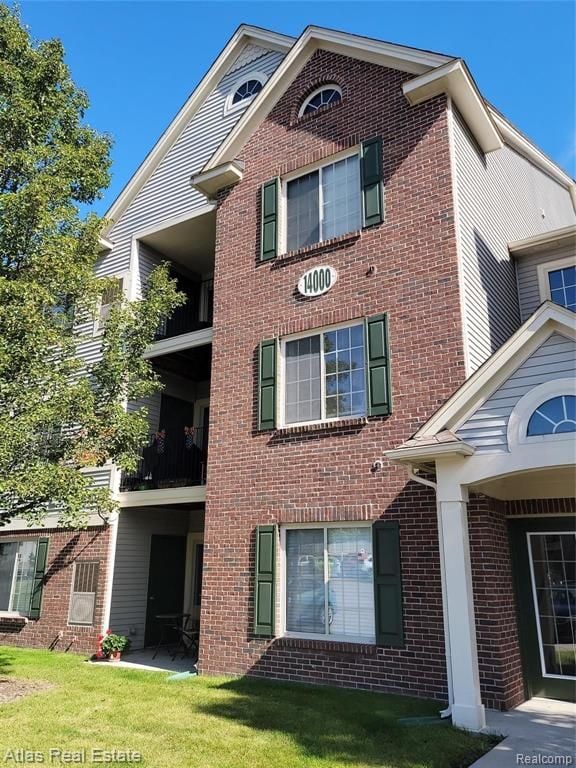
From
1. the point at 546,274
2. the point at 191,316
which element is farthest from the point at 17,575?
the point at 546,274

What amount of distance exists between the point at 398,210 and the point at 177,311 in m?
7.46

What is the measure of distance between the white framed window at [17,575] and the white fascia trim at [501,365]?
35.9ft

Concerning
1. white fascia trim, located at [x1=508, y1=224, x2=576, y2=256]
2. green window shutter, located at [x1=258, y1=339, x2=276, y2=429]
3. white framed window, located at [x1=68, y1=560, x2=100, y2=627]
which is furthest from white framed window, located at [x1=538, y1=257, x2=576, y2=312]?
white framed window, located at [x1=68, y1=560, x2=100, y2=627]

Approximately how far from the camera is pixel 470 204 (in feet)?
33.3

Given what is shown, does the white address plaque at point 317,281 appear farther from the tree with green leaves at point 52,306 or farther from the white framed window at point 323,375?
the tree with green leaves at point 52,306

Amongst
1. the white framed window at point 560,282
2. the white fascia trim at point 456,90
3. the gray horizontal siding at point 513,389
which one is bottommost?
the gray horizontal siding at point 513,389

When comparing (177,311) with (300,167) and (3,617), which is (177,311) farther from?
(3,617)

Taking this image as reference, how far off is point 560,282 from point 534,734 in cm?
812

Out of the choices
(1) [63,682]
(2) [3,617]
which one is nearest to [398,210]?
(1) [63,682]

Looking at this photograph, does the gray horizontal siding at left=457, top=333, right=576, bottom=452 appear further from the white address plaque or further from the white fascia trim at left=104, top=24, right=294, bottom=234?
the white fascia trim at left=104, top=24, right=294, bottom=234

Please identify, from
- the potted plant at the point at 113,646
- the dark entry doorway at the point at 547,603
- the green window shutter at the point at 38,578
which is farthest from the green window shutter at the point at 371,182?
the green window shutter at the point at 38,578

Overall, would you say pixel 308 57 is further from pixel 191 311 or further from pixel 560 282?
pixel 191 311

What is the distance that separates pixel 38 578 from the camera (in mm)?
13781

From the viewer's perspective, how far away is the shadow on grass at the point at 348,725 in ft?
18.9
